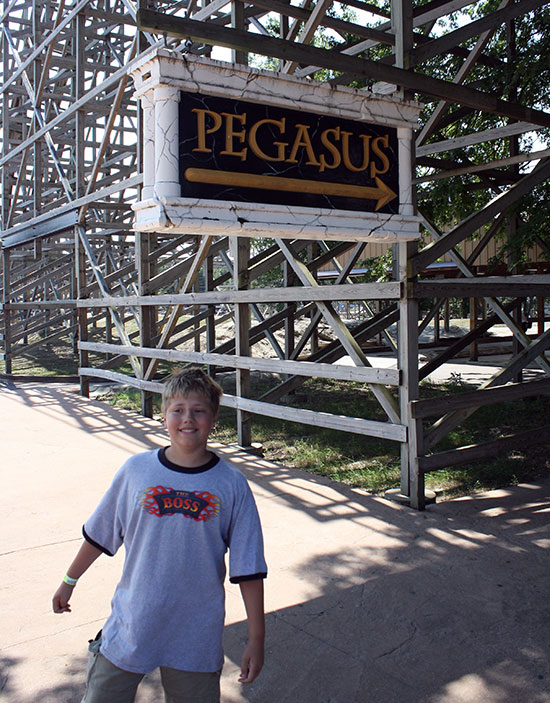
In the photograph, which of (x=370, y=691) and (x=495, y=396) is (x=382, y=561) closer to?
(x=370, y=691)

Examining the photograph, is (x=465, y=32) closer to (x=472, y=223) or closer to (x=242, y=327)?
(x=472, y=223)

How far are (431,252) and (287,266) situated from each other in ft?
17.2

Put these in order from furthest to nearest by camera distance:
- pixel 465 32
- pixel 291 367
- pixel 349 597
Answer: pixel 291 367, pixel 465 32, pixel 349 597

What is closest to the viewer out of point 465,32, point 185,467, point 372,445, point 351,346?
point 185,467

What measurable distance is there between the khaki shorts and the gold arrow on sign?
8.16 feet

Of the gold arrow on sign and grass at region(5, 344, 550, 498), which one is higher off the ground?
the gold arrow on sign

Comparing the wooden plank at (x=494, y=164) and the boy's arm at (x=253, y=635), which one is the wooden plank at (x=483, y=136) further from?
the boy's arm at (x=253, y=635)

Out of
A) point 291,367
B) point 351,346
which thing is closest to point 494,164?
point 351,346

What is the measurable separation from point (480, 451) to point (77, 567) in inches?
163

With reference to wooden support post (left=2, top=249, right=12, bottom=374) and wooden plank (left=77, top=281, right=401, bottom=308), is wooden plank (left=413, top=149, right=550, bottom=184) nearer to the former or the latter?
wooden plank (left=77, top=281, right=401, bottom=308)

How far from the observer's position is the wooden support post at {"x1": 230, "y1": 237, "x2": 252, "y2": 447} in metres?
7.38

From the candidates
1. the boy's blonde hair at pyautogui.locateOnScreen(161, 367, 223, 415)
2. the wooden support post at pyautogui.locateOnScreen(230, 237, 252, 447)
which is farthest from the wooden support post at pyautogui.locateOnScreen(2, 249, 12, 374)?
the boy's blonde hair at pyautogui.locateOnScreen(161, 367, 223, 415)

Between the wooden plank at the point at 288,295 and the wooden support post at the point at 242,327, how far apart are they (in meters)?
0.17

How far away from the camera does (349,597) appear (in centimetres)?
372
